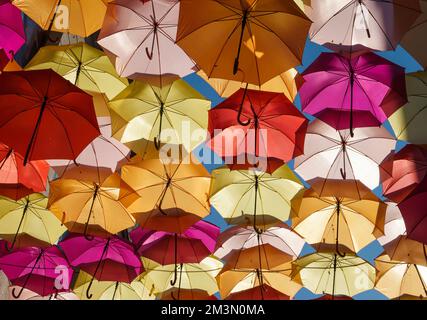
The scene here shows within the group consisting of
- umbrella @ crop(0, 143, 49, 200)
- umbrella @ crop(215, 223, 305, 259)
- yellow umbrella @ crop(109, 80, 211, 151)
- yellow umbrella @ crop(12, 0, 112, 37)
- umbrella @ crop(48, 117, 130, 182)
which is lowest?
umbrella @ crop(215, 223, 305, 259)

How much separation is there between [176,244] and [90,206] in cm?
156

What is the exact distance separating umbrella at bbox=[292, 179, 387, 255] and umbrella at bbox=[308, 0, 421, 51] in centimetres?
249

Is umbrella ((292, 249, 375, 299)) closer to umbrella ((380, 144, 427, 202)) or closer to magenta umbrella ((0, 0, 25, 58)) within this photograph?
umbrella ((380, 144, 427, 202))

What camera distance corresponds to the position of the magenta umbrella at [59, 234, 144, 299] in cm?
935

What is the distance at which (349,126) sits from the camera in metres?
7.52

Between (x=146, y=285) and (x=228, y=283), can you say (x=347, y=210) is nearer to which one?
(x=228, y=283)

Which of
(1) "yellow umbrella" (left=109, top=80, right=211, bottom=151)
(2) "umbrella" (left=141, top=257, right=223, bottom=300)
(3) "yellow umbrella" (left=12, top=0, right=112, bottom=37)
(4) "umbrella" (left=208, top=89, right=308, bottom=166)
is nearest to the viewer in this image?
(3) "yellow umbrella" (left=12, top=0, right=112, bottom=37)

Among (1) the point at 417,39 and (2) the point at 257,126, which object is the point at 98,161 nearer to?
(2) the point at 257,126

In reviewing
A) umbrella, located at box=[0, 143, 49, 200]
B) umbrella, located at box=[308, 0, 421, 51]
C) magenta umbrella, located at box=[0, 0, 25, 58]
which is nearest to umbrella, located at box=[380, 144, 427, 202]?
umbrella, located at box=[308, 0, 421, 51]

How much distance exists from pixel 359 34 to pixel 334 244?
3912 millimetres

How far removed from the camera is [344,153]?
8.26 m

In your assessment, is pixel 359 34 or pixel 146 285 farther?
pixel 146 285

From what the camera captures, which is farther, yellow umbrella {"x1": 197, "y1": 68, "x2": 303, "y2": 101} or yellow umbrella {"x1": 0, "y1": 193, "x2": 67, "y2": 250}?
yellow umbrella {"x1": 0, "y1": 193, "x2": 67, "y2": 250}
